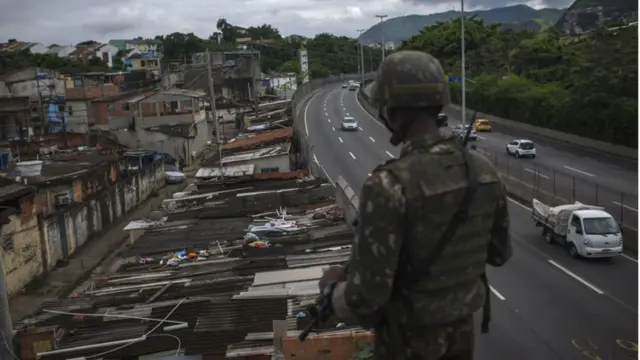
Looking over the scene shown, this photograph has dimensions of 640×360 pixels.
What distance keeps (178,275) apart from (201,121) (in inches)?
1422

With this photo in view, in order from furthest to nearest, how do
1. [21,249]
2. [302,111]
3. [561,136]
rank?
[302,111] < [561,136] < [21,249]

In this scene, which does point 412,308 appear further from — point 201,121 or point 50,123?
point 50,123

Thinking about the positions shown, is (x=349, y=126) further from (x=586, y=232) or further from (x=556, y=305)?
(x=556, y=305)

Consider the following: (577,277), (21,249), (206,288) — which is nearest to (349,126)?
(21,249)

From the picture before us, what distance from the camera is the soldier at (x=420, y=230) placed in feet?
8.71

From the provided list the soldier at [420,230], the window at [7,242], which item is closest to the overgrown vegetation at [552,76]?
the window at [7,242]

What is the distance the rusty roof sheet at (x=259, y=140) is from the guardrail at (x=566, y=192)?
6.95 m

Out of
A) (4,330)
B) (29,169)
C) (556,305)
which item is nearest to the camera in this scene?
(4,330)

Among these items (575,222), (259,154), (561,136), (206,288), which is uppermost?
(259,154)

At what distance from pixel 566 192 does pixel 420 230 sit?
26.5m

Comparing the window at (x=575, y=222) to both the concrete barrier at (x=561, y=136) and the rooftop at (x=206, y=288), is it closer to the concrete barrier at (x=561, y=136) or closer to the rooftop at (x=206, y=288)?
the rooftop at (x=206, y=288)

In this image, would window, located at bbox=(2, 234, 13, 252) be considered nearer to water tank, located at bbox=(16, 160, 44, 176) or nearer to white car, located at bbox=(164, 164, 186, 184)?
water tank, located at bbox=(16, 160, 44, 176)

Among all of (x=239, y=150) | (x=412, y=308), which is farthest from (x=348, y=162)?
(x=412, y=308)

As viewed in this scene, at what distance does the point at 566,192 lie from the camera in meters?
27.3
